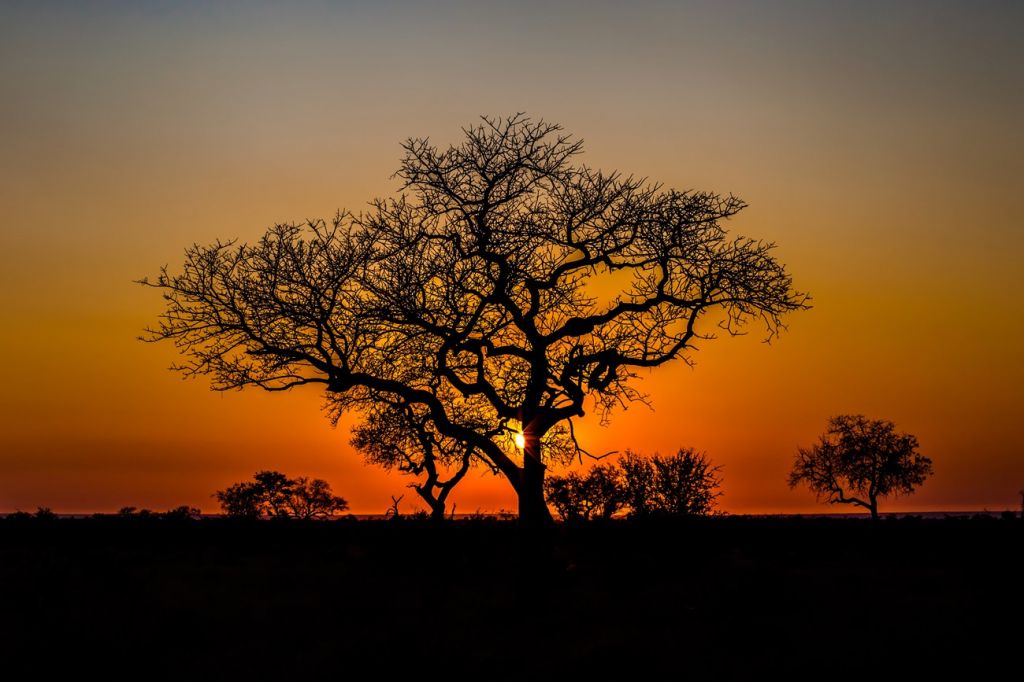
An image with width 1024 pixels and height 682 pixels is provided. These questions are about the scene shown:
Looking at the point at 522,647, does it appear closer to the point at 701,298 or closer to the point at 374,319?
the point at 374,319

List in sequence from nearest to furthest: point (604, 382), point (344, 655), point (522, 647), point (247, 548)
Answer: point (344, 655)
point (522, 647)
point (604, 382)
point (247, 548)

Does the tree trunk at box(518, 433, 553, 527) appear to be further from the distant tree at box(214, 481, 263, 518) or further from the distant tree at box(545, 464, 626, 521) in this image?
the distant tree at box(214, 481, 263, 518)

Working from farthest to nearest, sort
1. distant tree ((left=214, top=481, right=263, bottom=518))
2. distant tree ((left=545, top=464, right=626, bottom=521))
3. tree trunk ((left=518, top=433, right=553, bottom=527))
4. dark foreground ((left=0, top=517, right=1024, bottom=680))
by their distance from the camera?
distant tree ((left=214, top=481, right=263, bottom=518)) → distant tree ((left=545, top=464, right=626, bottom=521)) → tree trunk ((left=518, top=433, right=553, bottom=527)) → dark foreground ((left=0, top=517, right=1024, bottom=680))

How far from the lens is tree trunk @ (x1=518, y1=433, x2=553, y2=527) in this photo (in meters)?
20.9

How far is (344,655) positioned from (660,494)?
25118 millimetres

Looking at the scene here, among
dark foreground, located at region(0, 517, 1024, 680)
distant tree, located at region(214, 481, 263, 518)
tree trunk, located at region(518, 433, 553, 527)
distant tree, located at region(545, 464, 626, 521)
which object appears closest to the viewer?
dark foreground, located at region(0, 517, 1024, 680)

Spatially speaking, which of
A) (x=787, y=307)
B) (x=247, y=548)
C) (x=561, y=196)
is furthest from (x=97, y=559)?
(x=787, y=307)

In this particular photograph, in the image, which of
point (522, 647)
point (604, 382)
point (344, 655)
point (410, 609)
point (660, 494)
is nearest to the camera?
point (344, 655)

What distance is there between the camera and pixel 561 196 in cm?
2134

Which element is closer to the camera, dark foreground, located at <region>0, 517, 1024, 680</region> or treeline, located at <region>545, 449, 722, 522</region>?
dark foreground, located at <region>0, 517, 1024, 680</region>

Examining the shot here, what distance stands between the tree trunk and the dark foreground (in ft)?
2.18

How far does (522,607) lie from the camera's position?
20.1m

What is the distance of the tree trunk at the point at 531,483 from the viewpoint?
20.9m

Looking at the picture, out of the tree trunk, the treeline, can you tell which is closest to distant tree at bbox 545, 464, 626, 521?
the treeline
